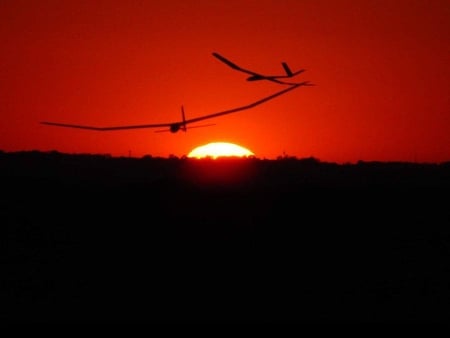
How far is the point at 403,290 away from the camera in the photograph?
12109mm

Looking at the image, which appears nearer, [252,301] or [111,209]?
[252,301]

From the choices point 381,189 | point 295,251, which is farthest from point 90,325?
point 381,189

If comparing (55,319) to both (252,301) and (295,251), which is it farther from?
(295,251)

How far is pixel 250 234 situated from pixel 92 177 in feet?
7.28

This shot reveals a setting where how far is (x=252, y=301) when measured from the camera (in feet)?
39.1

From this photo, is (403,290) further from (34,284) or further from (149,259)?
(34,284)

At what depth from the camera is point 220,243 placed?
12.5 m

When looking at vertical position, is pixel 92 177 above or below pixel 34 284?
above

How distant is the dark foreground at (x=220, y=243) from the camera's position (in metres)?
11.8

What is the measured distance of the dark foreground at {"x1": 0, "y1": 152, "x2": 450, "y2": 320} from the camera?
11.8 meters

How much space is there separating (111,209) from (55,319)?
2.18 m

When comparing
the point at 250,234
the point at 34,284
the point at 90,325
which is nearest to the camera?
the point at 90,325

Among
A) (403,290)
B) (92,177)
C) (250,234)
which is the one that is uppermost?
(92,177)

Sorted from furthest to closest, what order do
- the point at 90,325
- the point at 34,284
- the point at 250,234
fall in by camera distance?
the point at 250,234 < the point at 34,284 < the point at 90,325
